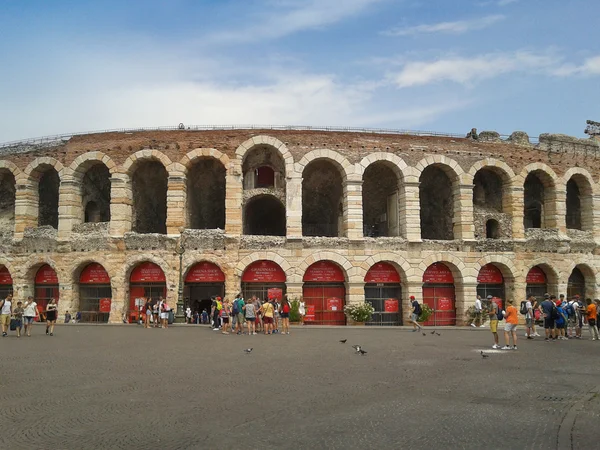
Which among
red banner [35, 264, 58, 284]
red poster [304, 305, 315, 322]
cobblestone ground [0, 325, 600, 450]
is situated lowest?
red poster [304, 305, 315, 322]

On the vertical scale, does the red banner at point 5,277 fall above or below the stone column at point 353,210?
below

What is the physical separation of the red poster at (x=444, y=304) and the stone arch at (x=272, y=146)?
10.1 m

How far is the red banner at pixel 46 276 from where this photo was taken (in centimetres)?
2694

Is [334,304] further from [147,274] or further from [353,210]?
[147,274]

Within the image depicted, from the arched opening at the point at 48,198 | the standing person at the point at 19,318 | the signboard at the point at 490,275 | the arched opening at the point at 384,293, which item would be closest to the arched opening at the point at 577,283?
the signboard at the point at 490,275

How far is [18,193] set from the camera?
1085 inches

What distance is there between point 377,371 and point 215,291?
59.5ft

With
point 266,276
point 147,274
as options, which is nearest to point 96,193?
point 147,274

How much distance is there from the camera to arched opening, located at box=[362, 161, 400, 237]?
92.3 ft

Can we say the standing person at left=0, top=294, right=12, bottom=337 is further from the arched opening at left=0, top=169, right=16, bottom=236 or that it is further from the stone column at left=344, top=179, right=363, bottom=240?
the stone column at left=344, top=179, right=363, bottom=240

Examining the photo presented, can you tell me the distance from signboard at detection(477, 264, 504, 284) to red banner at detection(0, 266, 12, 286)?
2487cm

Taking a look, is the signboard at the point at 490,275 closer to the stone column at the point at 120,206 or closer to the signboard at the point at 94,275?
the stone column at the point at 120,206

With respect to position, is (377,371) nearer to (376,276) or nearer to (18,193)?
(376,276)

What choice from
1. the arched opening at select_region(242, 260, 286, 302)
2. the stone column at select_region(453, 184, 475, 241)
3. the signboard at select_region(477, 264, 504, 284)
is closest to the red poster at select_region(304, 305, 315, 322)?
the arched opening at select_region(242, 260, 286, 302)
